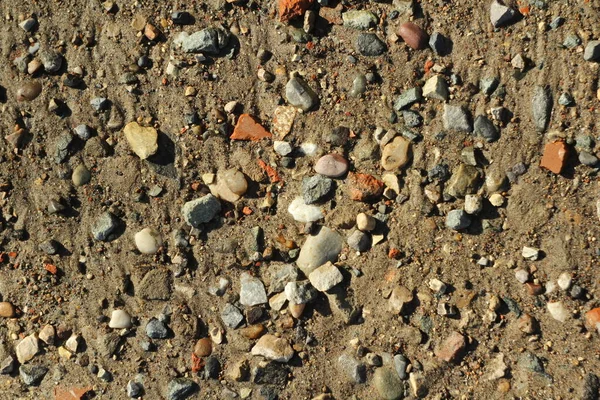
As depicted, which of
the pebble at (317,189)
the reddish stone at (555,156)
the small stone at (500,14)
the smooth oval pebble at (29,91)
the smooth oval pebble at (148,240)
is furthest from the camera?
the smooth oval pebble at (29,91)

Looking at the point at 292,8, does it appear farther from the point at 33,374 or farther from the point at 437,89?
the point at 33,374

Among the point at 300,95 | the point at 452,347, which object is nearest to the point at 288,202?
the point at 300,95

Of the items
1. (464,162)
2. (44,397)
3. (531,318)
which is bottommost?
(44,397)

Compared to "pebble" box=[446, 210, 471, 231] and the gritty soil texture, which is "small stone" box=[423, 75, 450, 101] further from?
"pebble" box=[446, 210, 471, 231]

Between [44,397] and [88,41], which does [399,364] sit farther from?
[88,41]

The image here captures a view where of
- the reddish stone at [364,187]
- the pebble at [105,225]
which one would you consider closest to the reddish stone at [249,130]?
the reddish stone at [364,187]

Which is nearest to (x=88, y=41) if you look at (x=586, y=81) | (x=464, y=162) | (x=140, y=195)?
(x=140, y=195)

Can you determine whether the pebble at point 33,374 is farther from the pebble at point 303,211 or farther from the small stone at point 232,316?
the pebble at point 303,211
